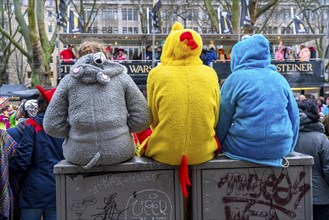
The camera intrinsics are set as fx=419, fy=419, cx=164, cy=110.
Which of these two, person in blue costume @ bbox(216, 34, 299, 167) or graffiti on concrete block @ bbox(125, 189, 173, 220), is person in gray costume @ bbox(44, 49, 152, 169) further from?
person in blue costume @ bbox(216, 34, 299, 167)

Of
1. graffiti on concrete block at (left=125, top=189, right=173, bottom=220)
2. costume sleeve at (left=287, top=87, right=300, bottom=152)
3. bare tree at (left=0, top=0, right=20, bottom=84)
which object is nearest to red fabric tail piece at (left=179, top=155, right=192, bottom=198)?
graffiti on concrete block at (left=125, top=189, right=173, bottom=220)

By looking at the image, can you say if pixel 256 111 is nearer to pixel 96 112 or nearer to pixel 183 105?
pixel 183 105

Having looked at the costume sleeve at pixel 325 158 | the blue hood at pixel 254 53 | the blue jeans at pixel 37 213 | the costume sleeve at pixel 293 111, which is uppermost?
the blue hood at pixel 254 53

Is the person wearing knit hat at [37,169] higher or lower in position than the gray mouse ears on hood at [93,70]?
lower

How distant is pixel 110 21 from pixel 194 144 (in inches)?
2992

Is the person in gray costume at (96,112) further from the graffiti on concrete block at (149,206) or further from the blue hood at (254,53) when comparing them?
the blue hood at (254,53)

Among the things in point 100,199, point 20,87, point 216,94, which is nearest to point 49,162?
point 100,199

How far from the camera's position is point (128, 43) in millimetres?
23000

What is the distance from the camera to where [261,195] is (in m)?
3.23

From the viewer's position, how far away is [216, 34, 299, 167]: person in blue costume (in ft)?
10.2

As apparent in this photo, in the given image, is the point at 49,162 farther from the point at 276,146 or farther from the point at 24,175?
the point at 276,146

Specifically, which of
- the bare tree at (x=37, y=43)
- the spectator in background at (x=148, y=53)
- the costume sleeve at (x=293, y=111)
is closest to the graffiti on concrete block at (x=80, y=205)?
the costume sleeve at (x=293, y=111)

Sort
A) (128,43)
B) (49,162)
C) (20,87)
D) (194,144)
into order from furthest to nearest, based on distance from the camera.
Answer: (20,87)
(128,43)
(49,162)
(194,144)

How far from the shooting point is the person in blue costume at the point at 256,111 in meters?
3.12
